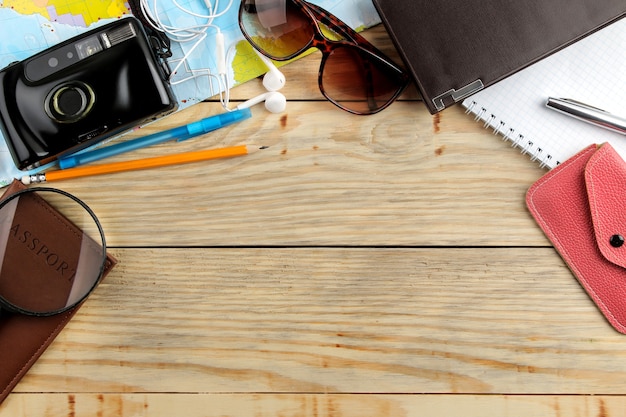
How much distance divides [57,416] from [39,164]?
0.31 meters

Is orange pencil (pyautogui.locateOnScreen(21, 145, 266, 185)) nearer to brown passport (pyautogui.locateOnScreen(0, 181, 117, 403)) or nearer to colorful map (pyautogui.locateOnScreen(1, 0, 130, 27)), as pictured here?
brown passport (pyautogui.locateOnScreen(0, 181, 117, 403))

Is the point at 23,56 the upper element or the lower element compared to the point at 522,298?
upper

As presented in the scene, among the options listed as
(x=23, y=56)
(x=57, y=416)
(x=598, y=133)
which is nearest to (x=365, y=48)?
(x=598, y=133)

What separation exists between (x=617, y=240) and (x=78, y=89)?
0.65 metres

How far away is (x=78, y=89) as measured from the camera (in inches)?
24.9

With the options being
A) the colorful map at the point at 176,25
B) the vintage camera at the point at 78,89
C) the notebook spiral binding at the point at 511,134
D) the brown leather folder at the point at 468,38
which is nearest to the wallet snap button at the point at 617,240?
the notebook spiral binding at the point at 511,134

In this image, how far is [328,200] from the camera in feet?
2.31

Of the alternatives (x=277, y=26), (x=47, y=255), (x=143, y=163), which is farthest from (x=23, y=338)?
(x=277, y=26)

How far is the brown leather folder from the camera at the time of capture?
631mm

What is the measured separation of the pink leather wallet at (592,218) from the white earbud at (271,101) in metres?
0.32

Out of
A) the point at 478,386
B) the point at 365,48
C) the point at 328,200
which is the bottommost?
A: the point at 478,386

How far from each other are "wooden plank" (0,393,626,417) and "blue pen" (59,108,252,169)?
11.7 inches

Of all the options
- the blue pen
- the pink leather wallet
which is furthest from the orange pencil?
the pink leather wallet

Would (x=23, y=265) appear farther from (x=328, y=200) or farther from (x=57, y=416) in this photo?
(x=328, y=200)
